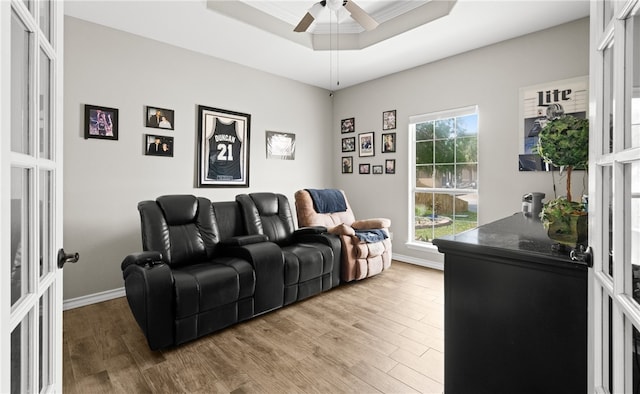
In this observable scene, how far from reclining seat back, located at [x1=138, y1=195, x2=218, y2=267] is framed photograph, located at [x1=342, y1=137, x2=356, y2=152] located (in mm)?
2818

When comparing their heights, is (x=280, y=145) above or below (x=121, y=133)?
above

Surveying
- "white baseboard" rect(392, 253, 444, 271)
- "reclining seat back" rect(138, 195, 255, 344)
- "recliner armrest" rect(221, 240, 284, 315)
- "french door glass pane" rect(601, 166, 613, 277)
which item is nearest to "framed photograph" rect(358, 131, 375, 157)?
"white baseboard" rect(392, 253, 444, 271)

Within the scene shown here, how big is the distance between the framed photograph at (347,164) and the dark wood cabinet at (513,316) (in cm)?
383

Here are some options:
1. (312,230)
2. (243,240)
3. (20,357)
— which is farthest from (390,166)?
(20,357)

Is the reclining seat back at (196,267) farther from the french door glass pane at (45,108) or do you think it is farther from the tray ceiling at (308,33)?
the tray ceiling at (308,33)

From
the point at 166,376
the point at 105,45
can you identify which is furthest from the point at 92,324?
the point at 105,45

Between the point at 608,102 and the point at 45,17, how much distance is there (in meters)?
1.57

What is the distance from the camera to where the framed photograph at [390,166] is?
4.59 meters

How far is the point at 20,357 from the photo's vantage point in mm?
702

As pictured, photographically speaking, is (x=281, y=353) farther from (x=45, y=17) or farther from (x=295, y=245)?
(x=45, y=17)

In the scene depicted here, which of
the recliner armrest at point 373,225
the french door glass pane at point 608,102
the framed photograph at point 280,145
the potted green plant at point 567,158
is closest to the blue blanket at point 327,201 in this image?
the recliner armrest at point 373,225

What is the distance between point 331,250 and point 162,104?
2520mm

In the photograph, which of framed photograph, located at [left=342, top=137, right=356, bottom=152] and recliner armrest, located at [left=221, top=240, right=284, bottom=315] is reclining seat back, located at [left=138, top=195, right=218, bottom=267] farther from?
framed photograph, located at [left=342, top=137, right=356, bottom=152]

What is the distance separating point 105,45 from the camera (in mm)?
3102
